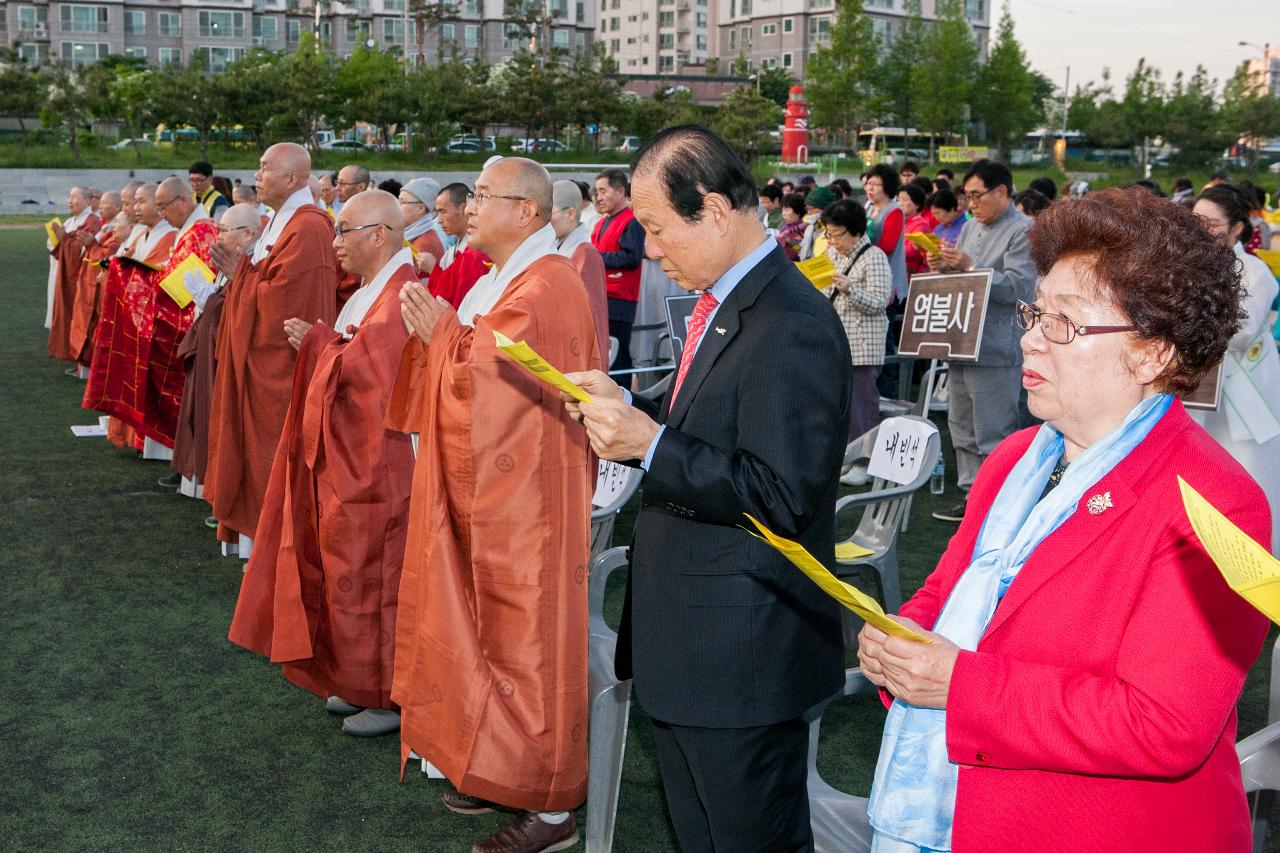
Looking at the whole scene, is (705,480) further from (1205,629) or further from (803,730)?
(1205,629)

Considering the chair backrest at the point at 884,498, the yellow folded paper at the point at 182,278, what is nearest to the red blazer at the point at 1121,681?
the chair backrest at the point at 884,498

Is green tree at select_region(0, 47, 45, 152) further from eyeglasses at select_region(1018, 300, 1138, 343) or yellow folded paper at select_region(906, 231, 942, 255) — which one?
eyeglasses at select_region(1018, 300, 1138, 343)

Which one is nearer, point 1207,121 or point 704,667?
point 704,667

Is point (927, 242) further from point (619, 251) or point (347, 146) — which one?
point (347, 146)

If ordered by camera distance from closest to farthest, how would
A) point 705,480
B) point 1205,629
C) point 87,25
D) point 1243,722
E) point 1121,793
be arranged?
point 1205,629, point 1121,793, point 705,480, point 1243,722, point 87,25

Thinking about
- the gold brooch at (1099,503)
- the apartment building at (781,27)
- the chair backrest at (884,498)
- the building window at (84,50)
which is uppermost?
the apartment building at (781,27)

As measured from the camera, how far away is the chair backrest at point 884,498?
417 cm

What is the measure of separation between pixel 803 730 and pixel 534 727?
41.0 inches

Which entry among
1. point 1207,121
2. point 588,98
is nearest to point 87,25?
point 588,98

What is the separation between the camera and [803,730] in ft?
7.41

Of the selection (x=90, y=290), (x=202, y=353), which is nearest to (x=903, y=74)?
(x=90, y=290)

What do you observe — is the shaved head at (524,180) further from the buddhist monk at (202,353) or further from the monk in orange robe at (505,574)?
the buddhist monk at (202,353)

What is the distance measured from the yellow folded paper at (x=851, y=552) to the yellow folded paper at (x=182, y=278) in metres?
3.56

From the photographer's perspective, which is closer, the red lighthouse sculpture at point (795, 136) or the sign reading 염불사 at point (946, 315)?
the sign reading 염불사 at point (946, 315)
